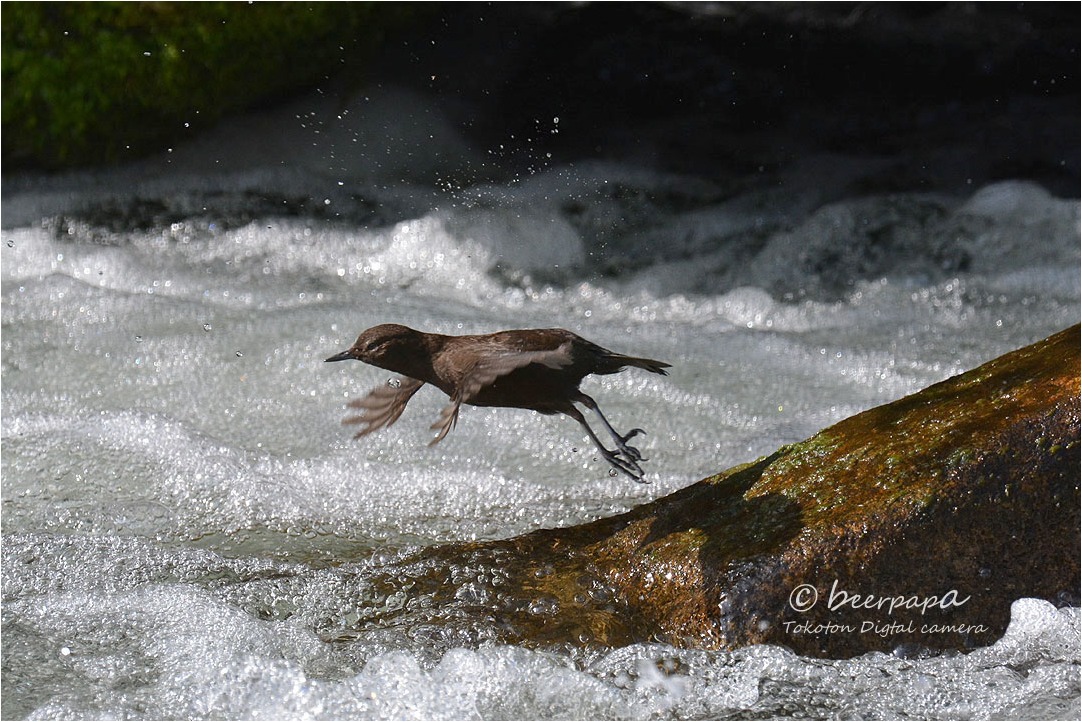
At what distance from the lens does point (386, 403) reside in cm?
272

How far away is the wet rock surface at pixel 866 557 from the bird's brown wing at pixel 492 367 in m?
0.61

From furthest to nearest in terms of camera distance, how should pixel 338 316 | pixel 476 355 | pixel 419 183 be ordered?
pixel 419 183, pixel 338 316, pixel 476 355

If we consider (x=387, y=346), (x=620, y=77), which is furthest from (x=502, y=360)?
(x=620, y=77)

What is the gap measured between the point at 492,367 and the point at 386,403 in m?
0.43

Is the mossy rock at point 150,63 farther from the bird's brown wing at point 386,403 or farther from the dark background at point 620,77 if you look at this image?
the bird's brown wing at point 386,403

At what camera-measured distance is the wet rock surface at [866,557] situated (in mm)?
2623

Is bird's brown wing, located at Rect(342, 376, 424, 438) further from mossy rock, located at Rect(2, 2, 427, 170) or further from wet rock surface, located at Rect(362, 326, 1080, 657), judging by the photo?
mossy rock, located at Rect(2, 2, 427, 170)

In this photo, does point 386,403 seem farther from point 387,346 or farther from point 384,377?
point 384,377

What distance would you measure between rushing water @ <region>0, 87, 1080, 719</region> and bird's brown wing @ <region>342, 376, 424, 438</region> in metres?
0.49

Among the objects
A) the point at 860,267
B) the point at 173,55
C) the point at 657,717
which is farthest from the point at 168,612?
the point at 860,267

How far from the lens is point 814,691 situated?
258 centimetres

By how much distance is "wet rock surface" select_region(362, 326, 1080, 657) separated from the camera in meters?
2.62

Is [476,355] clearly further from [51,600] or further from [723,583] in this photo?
[51,600]

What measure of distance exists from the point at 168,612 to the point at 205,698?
365 mm
